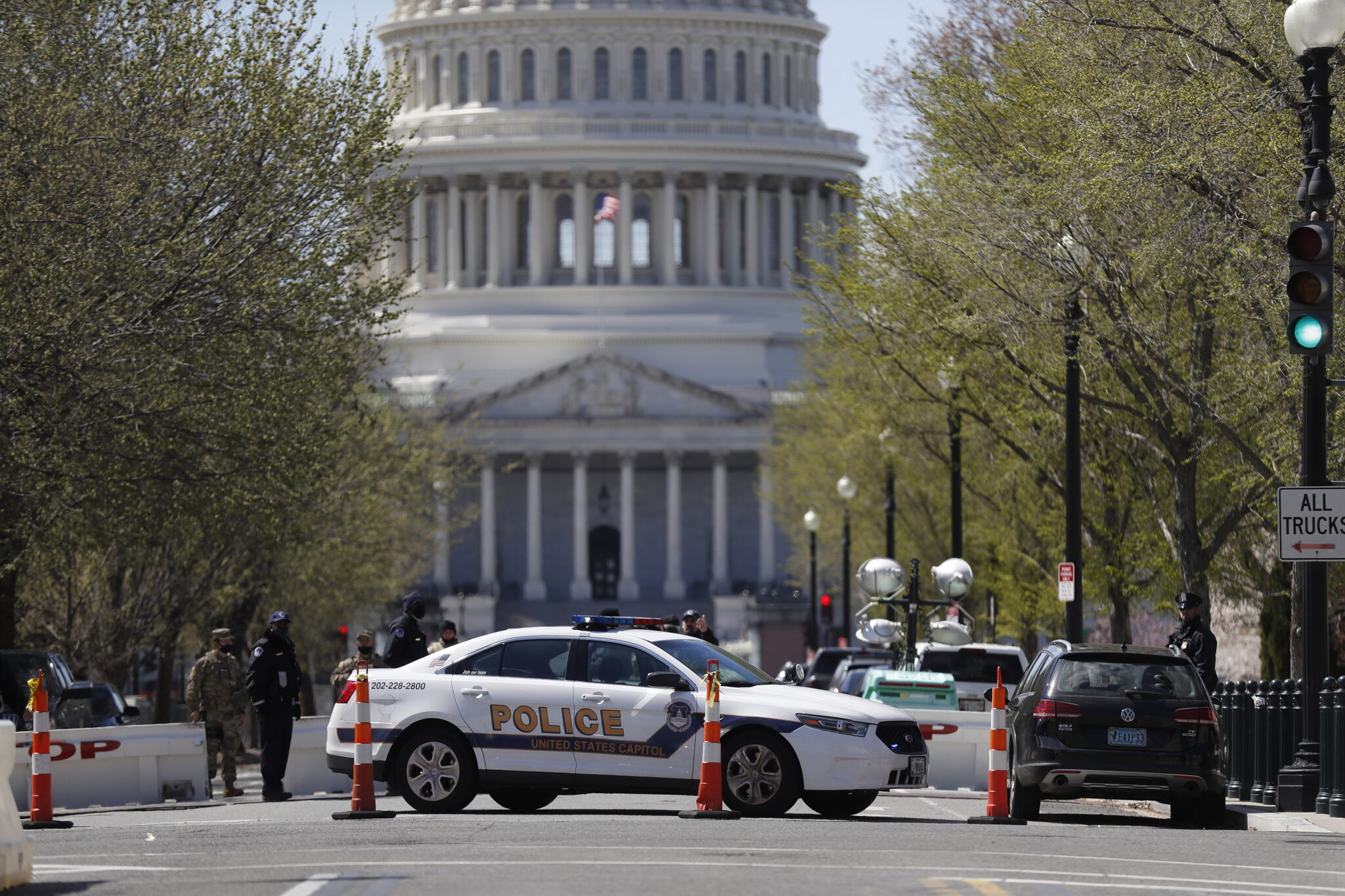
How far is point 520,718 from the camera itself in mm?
19703

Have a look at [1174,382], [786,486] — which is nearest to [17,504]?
[1174,382]

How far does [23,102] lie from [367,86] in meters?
6.74

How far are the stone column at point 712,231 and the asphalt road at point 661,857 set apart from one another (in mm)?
100734

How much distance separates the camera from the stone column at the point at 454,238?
396 ft

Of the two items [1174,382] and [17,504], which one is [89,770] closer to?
[17,504]

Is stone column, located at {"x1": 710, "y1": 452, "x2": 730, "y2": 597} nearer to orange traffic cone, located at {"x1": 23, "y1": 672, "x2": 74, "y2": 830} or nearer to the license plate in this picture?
orange traffic cone, located at {"x1": 23, "y1": 672, "x2": 74, "y2": 830}

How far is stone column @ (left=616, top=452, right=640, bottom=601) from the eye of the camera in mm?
107625

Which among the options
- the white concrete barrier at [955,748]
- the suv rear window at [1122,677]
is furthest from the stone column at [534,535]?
the suv rear window at [1122,677]

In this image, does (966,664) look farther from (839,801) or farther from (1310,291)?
(1310,291)

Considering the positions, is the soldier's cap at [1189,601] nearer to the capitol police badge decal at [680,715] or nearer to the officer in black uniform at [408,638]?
the capitol police badge decal at [680,715]

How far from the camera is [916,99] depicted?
3234 centimetres

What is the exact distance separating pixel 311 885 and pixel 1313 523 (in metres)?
9.18

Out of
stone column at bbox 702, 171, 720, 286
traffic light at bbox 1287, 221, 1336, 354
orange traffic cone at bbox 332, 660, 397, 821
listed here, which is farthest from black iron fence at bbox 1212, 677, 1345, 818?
stone column at bbox 702, 171, 720, 286

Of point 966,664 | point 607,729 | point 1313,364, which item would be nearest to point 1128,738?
point 1313,364
